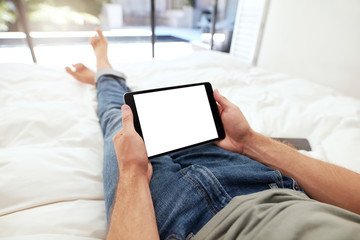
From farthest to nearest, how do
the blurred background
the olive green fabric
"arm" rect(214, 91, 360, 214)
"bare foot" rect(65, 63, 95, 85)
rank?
the blurred background, "bare foot" rect(65, 63, 95, 85), "arm" rect(214, 91, 360, 214), the olive green fabric

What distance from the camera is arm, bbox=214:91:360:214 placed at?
472 millimetres

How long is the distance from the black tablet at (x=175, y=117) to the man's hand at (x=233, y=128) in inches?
1.0

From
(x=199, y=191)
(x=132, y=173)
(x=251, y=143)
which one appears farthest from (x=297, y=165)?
(x=132, y=173)

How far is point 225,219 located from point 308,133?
0.60 meters

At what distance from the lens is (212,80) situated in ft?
3.50

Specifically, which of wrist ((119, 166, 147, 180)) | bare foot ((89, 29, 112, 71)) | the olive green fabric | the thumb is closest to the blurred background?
bare foot ((89, 29, 112, 71))

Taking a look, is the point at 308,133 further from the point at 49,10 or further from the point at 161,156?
the point at 49,10

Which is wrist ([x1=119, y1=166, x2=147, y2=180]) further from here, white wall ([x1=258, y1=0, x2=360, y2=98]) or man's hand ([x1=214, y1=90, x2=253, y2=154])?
white wall ([x1=258, y1=0, x2=360, y2=98])

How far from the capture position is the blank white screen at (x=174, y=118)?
0.56m

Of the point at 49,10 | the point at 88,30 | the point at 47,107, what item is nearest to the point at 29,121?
the point at 47,107

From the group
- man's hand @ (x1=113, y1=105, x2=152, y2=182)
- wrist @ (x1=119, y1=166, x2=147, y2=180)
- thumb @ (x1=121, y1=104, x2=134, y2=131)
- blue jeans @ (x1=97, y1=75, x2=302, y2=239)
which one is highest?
thumb @ (x1=121, y1=104, x2=134, y2=131)

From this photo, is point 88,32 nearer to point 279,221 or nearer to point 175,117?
point 175,117

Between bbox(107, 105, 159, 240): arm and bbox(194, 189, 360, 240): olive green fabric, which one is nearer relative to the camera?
bbox(194, 189, 360, 240): olive green fabric

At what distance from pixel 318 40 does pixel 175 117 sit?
1972 millimetres
